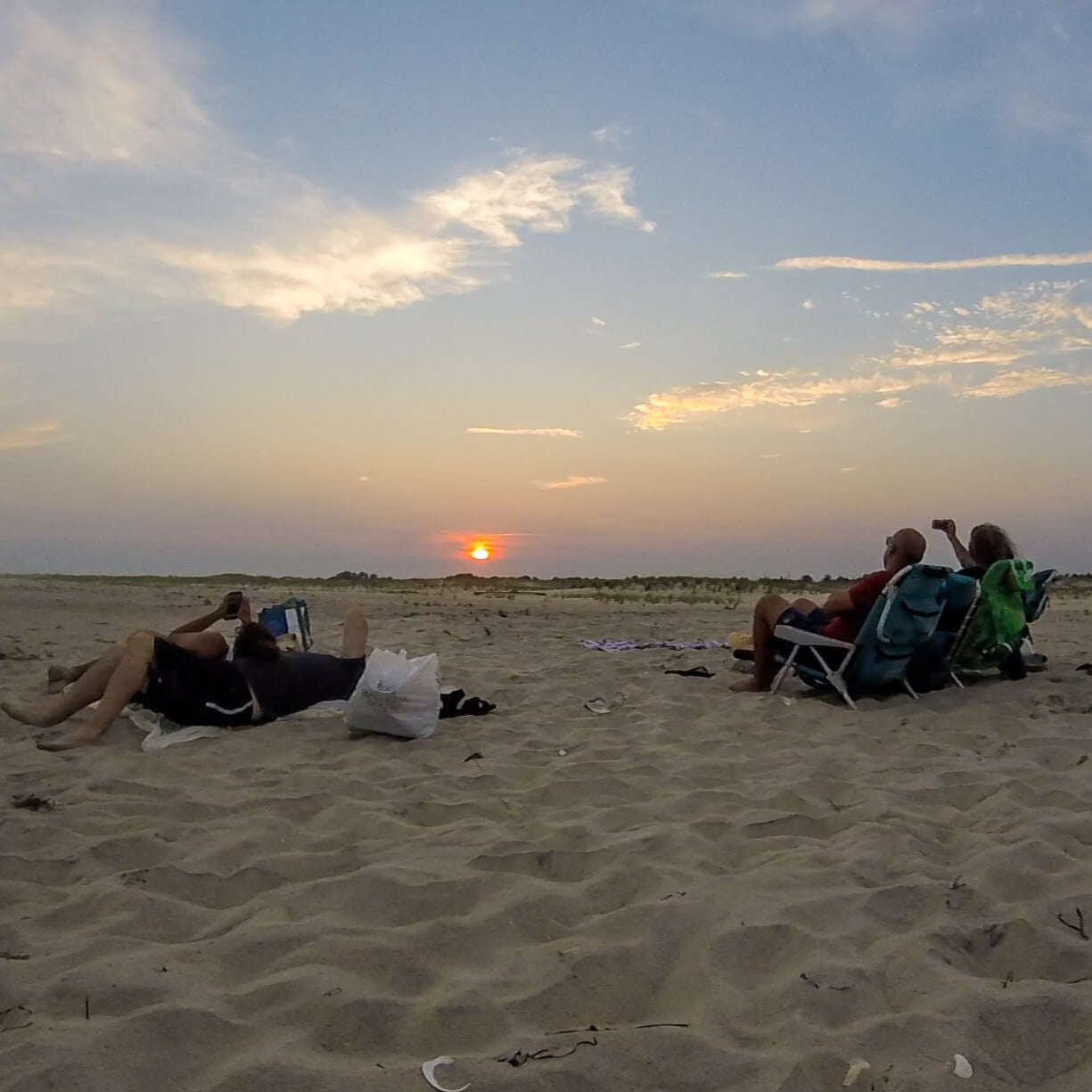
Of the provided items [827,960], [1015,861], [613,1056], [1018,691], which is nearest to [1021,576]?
[1018,691]

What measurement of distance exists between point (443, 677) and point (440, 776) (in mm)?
3151

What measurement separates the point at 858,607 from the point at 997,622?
39.0 inches

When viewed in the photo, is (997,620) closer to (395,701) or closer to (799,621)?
(799,621)

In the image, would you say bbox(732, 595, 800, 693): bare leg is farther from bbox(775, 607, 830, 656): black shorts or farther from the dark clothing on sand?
the dark clothing on sand

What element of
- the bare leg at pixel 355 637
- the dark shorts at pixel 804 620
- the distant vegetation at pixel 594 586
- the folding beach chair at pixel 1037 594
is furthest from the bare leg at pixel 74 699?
the distant vegetation at pixel 594 586

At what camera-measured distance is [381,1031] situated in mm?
2234

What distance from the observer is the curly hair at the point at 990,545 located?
6879 millimetres

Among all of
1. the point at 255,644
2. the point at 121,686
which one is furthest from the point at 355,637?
the point at 121,686

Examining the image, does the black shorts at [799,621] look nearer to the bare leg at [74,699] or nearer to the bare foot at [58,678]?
the bare leg at [74,699]

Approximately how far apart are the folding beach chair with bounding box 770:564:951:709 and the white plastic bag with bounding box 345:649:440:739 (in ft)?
7.46

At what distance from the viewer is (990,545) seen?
22.6 ft

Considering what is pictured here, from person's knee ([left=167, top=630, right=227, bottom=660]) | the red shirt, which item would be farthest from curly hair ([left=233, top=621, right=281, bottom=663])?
the red shirt

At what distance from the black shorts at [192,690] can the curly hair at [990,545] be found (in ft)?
16.1

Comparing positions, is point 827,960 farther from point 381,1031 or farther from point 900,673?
point 900,673
